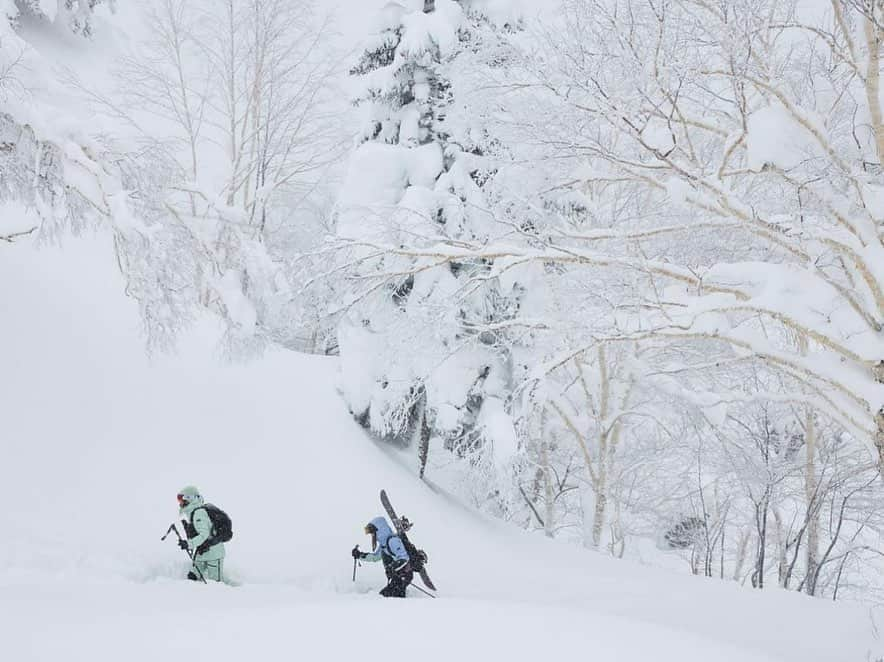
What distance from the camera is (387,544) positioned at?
7039mm

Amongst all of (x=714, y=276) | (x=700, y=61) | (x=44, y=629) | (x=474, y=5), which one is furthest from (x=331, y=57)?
(x=44, y=629)

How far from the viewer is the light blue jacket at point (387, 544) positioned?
7.03 meters

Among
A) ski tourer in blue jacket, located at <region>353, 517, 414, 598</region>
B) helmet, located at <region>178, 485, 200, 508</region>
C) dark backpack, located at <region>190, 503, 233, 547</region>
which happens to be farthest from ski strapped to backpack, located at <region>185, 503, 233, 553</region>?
ski tourer in blue jacket, located at <region>353, 517, 414, 598</region>

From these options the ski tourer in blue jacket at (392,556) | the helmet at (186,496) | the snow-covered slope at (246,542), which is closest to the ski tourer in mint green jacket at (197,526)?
the helmet at (186,496)

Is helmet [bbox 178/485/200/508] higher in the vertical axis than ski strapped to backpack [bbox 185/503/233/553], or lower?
higher

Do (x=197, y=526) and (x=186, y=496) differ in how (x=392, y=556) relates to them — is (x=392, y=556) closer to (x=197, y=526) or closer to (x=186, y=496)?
(x=197, y=526)

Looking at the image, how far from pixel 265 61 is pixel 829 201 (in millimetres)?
13592

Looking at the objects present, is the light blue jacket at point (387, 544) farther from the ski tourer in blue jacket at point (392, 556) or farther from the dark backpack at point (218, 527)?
the dark backpack at point (218, 527)

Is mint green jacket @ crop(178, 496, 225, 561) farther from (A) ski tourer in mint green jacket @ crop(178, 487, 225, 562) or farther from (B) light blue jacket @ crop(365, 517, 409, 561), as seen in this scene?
(B) light blue jacket @ crop(365, 517, 409, 561)

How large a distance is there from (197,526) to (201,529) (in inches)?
1.9

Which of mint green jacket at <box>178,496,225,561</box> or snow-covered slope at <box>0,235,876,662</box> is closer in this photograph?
snow-covered slope at <box>0,235,876,662</box>

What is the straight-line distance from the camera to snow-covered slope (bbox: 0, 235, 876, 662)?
4566 millimetres

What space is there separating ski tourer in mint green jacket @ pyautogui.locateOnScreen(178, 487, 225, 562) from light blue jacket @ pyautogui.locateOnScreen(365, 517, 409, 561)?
1.57m

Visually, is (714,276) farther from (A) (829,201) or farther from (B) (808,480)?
(B) (808,480)
